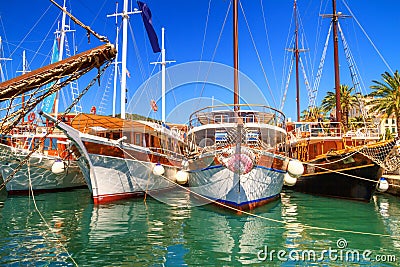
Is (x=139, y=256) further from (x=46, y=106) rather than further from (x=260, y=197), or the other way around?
(x=46, y=106)

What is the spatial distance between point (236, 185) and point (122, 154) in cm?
684

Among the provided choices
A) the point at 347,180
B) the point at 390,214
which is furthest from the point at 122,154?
the point at 390,214

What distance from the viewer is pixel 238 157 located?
40.9 feet

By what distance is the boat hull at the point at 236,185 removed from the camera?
42.6ft

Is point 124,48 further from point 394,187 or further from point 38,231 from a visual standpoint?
point 394,187

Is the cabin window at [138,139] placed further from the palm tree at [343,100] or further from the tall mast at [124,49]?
the palm tree at [343,100]

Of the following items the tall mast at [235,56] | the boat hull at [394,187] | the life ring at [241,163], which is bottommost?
the boat hull at [394,187]

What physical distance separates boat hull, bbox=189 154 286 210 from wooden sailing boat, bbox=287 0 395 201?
7.51 ft

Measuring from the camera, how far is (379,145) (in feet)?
53.0

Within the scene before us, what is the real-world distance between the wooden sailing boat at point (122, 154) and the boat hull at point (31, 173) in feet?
15.8

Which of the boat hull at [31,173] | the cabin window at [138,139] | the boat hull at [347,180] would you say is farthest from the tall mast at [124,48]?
the boat hull at [347,180]

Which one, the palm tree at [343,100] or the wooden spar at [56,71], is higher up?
the palm tree at [343,100]

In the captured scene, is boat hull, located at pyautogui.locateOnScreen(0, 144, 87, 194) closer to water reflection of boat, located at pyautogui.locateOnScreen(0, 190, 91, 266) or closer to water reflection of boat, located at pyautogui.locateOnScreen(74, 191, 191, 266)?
A: water reflection of boat, located at pyautogui.locateOnScreen(0, 190, 91, 266)

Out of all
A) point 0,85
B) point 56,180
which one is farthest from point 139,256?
point 56,180
